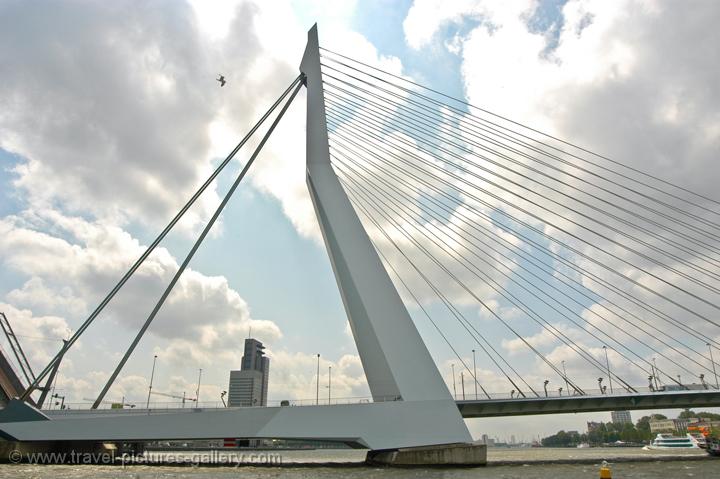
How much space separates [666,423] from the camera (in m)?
97.7

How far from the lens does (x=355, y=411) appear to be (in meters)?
18.5

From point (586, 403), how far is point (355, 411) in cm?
1928

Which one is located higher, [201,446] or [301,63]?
[301,63]

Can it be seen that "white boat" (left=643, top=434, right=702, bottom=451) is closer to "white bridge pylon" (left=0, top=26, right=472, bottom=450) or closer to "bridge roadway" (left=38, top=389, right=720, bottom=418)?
"bridge roadway" (left=38, top=389, right=720, bottom=418)

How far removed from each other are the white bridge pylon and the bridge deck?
11662mm

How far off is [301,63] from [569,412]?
2757cm

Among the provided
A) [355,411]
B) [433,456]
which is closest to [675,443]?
[433,456]

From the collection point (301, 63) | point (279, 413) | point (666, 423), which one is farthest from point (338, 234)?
point (666, 423)

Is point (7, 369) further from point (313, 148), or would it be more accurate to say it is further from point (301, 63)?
point (301, 63)

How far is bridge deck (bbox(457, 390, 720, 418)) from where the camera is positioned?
29.5 m

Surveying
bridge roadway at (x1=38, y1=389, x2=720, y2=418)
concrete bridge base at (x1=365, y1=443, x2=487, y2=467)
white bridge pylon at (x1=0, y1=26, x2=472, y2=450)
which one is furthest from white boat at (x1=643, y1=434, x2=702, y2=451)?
white bridge pylon at (x1=0, y1=26, x2=472, y2=450)

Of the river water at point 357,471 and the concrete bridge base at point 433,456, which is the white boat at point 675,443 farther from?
the concrete bridge base at point 433,456

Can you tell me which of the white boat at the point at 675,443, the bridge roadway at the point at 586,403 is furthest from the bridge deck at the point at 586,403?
the white boat at the point at 675,443

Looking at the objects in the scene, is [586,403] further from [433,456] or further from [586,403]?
[433,456]
